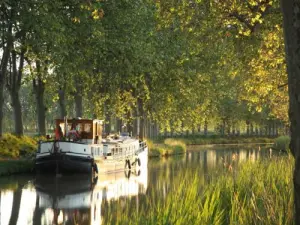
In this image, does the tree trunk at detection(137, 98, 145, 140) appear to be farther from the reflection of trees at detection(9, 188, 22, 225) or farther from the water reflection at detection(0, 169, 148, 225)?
the reflection of trees at detection(9, 188, 22, 225)

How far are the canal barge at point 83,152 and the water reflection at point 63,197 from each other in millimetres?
787

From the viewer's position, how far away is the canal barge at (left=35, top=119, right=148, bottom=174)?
3175 centimetres

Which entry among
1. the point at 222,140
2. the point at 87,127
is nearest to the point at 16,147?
the point at 87,127

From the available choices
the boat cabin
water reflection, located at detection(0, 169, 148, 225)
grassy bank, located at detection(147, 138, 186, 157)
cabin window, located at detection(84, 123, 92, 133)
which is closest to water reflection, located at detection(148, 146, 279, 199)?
water reflection, located at detection(0, 169, 148, 225)

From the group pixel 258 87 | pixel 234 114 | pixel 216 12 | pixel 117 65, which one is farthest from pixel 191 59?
pixel 234 114

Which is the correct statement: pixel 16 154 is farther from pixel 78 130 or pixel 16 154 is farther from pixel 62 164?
pixel 78 130

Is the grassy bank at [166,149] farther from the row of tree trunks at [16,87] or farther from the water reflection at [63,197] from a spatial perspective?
the water reflection at [63,197]

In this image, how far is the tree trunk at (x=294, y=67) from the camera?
7.06 m

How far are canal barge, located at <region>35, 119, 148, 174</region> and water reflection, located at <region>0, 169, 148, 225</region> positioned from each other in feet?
2.58

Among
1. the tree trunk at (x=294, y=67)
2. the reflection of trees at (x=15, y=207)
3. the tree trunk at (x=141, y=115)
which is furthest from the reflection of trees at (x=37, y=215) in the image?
the tree trunk at (x=141, y=115)

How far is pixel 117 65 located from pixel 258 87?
10542 mm

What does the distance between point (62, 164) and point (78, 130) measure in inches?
154

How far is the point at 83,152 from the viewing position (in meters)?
32.0

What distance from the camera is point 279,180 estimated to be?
1347cm
